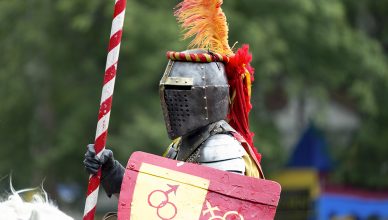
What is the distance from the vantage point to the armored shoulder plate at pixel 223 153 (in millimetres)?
6305

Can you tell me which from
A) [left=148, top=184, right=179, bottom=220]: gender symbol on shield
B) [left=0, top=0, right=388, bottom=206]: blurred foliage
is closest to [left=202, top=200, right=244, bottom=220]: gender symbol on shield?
[left=148, top=184, right=179, bottom=220]: gender symbol on shield

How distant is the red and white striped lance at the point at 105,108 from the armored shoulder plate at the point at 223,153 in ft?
1.77

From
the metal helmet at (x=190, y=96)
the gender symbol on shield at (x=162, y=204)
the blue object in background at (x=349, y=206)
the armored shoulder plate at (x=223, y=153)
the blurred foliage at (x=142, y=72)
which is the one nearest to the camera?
the gender symbol on shield at (x=162, y=204)

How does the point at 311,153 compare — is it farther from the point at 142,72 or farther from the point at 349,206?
the point at 142,72

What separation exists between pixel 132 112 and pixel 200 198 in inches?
421

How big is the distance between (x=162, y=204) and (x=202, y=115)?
0.71 metres

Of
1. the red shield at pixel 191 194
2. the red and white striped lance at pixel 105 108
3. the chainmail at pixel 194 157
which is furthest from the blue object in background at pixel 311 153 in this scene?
the red shield at pixel 191 194

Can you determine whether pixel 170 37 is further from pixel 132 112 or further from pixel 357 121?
pixel 357 121

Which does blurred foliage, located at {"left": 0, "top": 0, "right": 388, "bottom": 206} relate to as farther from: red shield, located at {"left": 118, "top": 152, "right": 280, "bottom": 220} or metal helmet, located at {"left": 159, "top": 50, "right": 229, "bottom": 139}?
red shield, located at {"left": 118, "top": 152, "right": 280, "bottom": 220}

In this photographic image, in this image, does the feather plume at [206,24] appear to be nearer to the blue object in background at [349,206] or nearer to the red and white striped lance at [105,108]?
the red and white striped lance at [105,108]

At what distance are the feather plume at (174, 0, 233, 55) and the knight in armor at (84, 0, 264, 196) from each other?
122 mm

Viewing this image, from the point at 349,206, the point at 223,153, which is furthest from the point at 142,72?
the point at 223,153

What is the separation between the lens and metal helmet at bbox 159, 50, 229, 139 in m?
6.48

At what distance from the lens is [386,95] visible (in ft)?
59.0
